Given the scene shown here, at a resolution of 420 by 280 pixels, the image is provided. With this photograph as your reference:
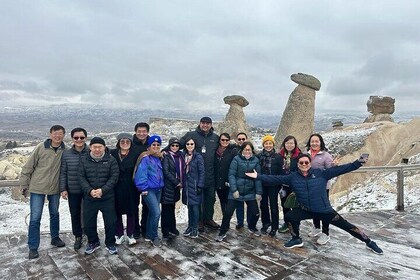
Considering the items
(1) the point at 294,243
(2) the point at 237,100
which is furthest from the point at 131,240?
(2) the point at 237,100

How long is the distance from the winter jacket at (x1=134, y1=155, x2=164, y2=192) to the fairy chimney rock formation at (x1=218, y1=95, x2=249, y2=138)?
14.7 meters

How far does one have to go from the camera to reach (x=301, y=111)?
805 inches

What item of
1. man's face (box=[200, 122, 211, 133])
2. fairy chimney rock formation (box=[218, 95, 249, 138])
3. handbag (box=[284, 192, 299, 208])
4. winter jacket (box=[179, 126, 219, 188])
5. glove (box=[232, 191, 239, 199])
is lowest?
handbag (box=[284, 192, 299, 208])

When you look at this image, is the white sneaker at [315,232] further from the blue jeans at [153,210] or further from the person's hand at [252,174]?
the blue jeans at [153,210]

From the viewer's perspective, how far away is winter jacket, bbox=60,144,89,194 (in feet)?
17.1

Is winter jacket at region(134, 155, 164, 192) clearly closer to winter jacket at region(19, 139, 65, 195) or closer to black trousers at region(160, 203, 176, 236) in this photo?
black trousers at region(160, 203, 176, 236)

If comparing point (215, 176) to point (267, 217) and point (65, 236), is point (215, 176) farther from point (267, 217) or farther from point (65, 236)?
point (65, 236)

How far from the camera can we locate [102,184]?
203 inches

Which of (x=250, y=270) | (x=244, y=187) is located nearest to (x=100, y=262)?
(x=250, y=270)

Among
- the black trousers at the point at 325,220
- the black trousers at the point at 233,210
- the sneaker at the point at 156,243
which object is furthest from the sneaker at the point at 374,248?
the sneaker at the point at 156,243

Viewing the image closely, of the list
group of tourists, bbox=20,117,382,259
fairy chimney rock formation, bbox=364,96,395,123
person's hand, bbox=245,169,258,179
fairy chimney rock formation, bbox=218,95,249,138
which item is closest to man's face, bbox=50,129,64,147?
group of tourists, bbox=20,117,382,259

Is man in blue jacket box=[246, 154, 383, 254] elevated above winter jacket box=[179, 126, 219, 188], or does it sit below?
below

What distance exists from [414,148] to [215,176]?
15948 millimetres

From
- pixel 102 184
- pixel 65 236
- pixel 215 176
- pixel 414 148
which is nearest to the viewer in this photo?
pixel 102 184
